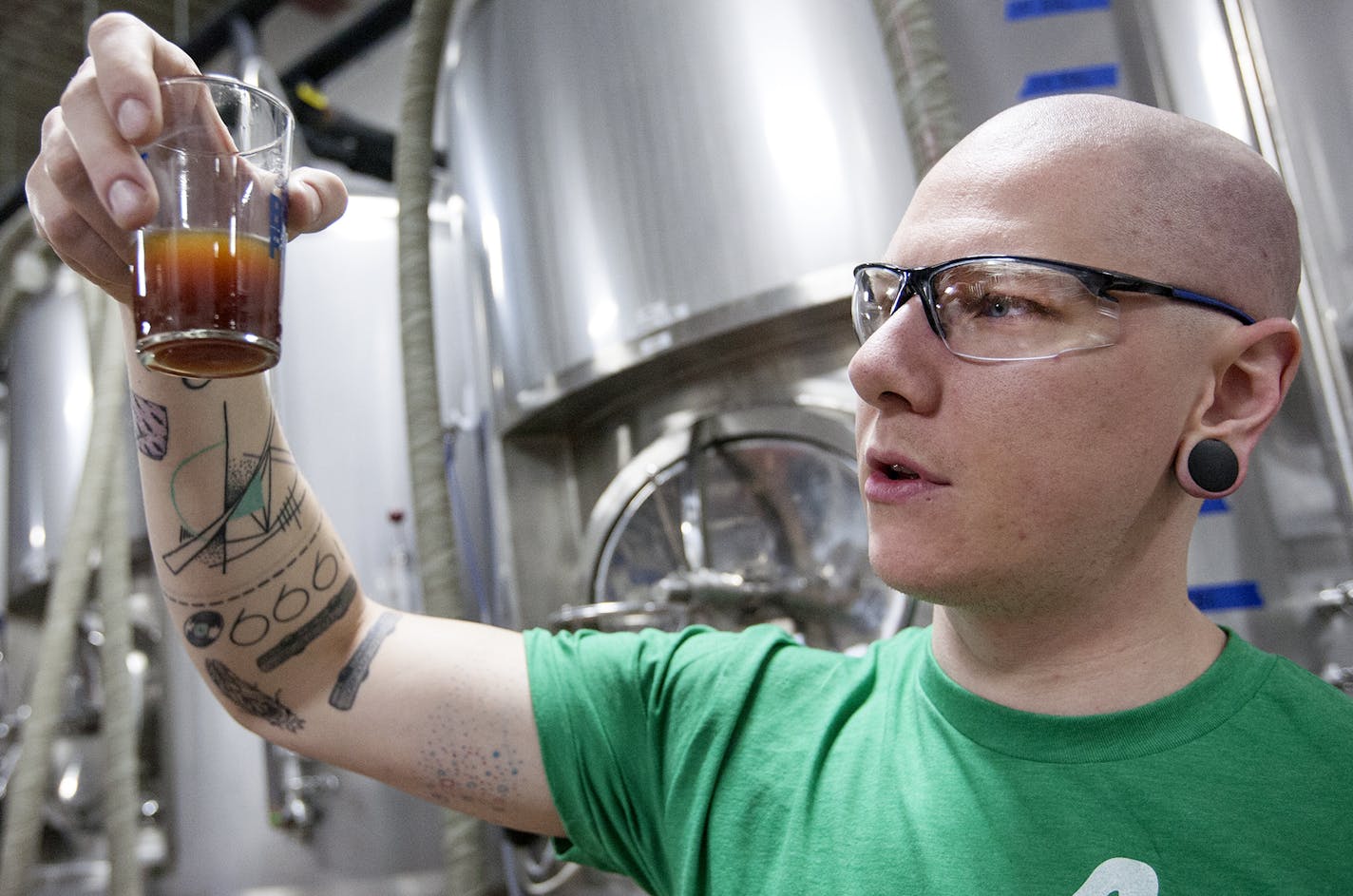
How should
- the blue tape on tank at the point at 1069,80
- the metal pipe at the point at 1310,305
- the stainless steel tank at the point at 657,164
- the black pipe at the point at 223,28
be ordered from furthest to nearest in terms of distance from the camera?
the black pipe at the point at 223,28
the stainless steel tank at the point at 657,164
the blue tape on tank at the point at 1069,80
the metal pipe at the point at 1310,305

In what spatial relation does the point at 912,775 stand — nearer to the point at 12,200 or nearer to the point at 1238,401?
the point at 1238,401

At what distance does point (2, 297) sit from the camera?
2.94 meters

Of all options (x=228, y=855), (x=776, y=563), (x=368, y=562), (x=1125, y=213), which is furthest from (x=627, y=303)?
(x=228, y=855)

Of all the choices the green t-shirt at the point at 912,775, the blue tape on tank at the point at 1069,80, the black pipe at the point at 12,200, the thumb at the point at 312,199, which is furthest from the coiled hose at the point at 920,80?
the black pipe at the point at 12,200

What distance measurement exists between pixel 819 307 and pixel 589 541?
0.54m

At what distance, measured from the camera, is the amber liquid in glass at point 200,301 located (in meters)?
0.72

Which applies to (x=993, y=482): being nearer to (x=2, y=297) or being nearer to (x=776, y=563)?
(x=776, y=563)

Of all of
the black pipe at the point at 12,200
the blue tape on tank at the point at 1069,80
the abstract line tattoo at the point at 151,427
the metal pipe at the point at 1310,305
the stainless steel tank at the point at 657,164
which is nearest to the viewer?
the abstract line tattoo at the point at 151,427

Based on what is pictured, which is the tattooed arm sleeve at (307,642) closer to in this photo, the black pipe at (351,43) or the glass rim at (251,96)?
the glass rim at (251,96)

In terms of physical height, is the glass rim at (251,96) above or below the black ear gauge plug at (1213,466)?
above

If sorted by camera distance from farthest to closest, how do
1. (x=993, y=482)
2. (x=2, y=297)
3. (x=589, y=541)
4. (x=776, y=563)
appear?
(x=2, y=297) < (x=589, y=541) < (x=776, y=563) < (x=993, y=482)

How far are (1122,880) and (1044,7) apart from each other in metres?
1.05

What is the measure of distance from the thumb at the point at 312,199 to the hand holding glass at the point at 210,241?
3cm

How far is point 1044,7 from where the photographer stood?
4.44 ft
